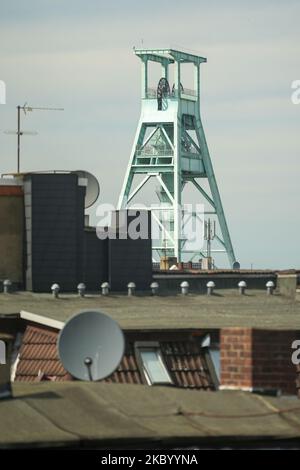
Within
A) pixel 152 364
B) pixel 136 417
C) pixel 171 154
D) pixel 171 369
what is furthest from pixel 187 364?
pixel 171 154

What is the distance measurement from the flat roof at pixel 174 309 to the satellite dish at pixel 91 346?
942cm

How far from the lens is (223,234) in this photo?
170000mm

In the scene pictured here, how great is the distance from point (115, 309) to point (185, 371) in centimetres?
1351

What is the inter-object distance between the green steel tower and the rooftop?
130088 millimetres

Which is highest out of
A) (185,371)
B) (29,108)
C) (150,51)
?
(150,51)

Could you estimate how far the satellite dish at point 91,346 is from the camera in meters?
34.9

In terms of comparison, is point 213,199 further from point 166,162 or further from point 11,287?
point 11,287

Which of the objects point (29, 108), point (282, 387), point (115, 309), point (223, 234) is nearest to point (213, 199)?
point (223, 234)

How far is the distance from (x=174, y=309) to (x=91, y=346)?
75.3 ft

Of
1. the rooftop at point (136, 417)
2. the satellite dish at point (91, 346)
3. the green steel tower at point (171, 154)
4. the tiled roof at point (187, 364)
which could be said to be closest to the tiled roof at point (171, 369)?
the tiled roof at point (187, 364)

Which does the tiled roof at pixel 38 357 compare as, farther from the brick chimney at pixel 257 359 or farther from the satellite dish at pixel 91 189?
the satellite dish at pixel 91 189

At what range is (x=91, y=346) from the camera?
115 ft

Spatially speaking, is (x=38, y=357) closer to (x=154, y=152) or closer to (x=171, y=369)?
(x=171, y=369)

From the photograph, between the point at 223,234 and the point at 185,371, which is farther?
the point at 223,234
